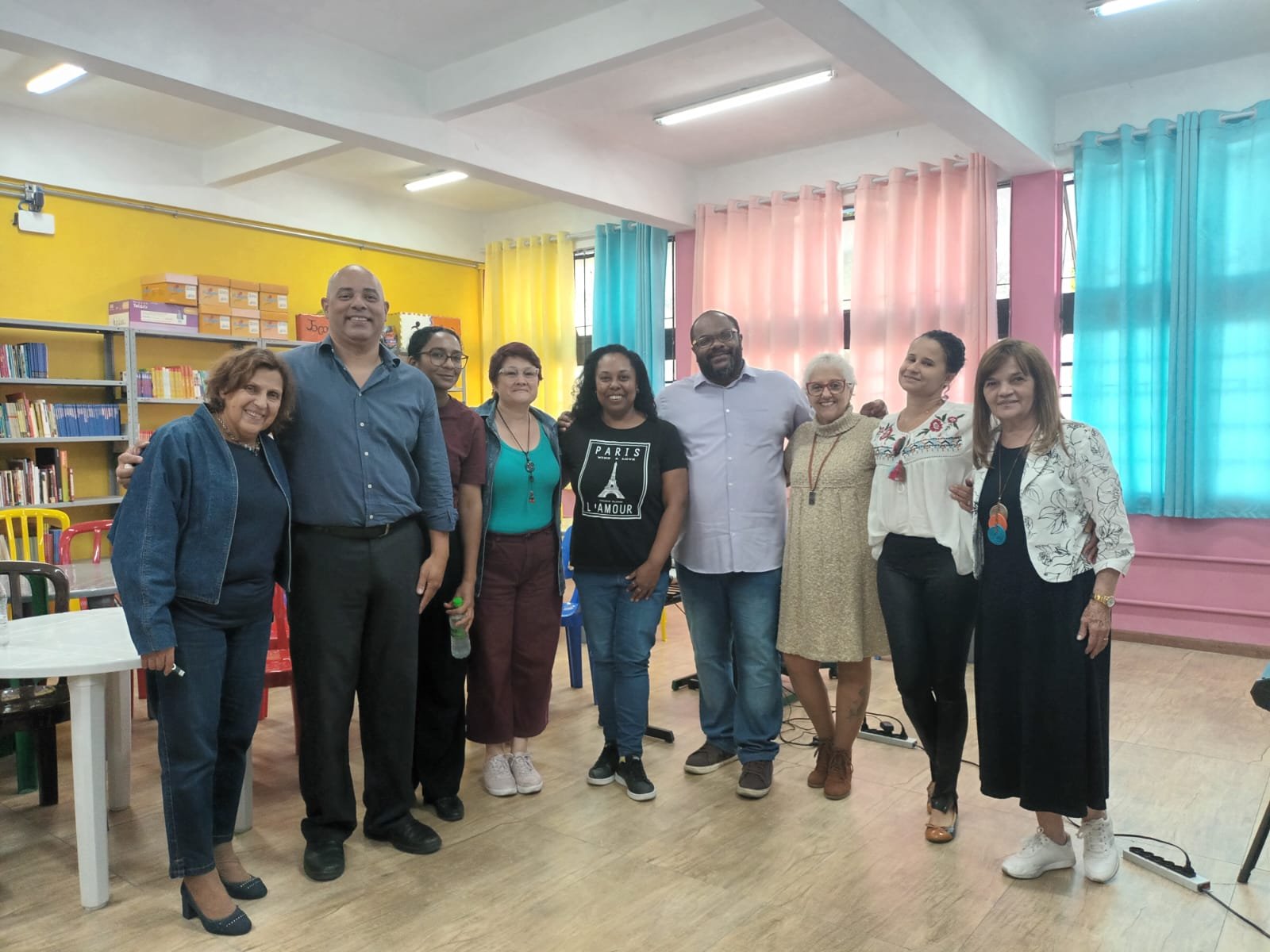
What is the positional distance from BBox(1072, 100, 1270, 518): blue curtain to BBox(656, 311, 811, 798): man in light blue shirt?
3.09 metres

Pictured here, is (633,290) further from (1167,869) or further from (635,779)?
(1167,869)

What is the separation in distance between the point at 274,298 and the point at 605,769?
496cm

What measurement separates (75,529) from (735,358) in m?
3.36

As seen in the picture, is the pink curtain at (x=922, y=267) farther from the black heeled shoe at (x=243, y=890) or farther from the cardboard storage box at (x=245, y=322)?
the black heeled shoe at (x=243, y=890)

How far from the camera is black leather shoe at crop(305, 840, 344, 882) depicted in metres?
2.38

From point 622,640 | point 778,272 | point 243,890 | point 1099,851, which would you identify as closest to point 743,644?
point 622,640

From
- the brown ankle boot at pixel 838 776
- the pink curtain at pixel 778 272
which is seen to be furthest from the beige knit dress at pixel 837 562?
the pink curtain at pixel 778 272

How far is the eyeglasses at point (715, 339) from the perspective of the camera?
292 cm

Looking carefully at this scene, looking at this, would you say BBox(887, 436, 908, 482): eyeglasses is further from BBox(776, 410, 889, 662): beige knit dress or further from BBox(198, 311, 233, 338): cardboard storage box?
BBox(198, 311, 233, 338): cardboard storage box

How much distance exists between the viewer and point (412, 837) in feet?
8.33

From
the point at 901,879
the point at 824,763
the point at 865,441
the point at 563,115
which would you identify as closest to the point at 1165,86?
the point at 563,115

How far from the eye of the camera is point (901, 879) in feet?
7.87

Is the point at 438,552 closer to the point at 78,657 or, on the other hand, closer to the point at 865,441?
the point at 78,657

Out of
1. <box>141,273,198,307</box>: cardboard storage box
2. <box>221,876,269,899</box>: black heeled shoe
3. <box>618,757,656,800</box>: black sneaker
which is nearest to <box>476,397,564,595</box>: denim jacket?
<box>618,757,656,800</box>: black sneaker
